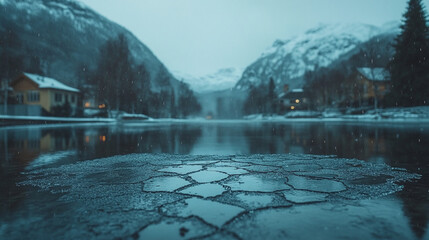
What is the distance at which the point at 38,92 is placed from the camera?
127 feet

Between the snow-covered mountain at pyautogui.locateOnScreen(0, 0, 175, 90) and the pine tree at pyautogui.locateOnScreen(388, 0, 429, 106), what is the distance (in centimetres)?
7035

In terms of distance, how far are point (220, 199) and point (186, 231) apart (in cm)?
93

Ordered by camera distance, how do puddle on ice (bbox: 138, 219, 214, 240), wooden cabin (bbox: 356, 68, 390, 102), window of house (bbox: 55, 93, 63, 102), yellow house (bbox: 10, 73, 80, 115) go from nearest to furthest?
puddle on ice (bbox: 138, 219, 214, 240), yellow house (bbox: 10, 73, 80, 115), window of house (bbox: 55, 93, 63, 102), wooden cabin (bbox: 356, 68, 390, 102)

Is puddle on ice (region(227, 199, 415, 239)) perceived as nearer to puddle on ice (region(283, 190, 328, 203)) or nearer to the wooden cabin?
puddle on ice (region(283, 190, 328, 203))

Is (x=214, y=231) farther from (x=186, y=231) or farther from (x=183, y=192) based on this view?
(x=183, y=192)

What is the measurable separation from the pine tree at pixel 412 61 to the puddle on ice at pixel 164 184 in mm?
37386

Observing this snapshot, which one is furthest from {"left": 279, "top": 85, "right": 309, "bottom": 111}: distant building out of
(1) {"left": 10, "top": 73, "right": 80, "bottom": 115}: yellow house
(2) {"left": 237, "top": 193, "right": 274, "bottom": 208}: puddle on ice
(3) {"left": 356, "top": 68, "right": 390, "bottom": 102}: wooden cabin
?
(2) {"left": 237, "top": 193, "right": 274, "bottom": 208}: puddle on ice

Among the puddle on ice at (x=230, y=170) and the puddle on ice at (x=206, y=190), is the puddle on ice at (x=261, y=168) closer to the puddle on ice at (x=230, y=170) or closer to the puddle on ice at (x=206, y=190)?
the puddle on ice at (x=230, y=170)

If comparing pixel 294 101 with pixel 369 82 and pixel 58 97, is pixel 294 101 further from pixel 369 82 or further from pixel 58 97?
pixel 58 97

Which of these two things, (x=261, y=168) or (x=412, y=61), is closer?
(x=261, y=168)

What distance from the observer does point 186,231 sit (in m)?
2.25

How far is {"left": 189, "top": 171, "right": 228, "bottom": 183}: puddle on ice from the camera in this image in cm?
411

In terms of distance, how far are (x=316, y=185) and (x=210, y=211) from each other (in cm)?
192

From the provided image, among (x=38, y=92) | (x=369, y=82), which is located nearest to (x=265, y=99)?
(x=369, y=82)
